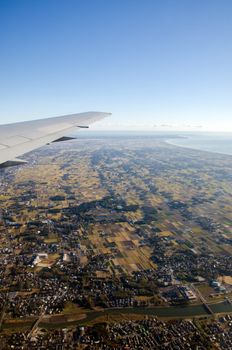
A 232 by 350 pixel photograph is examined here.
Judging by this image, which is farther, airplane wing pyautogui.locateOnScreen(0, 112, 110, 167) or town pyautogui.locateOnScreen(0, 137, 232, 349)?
town pyautogui.locateOnScreen(0, 137, 232, 349)

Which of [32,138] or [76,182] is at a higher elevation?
[32,138]

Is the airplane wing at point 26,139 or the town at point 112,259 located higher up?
the airplane wing at point 26,139

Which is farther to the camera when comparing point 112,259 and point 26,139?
point 112,259

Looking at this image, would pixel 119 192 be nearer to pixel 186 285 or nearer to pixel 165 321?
pixel 186 285

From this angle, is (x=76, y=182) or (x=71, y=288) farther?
(x=76, y=182)

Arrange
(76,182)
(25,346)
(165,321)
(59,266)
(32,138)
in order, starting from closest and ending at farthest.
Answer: (32,138), (25,346), (165,321), (59,266), (76,182)

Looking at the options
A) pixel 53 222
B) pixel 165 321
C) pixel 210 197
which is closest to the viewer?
pixel 165 321

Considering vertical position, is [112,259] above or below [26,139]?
below

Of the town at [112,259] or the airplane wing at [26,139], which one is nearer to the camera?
the airplane wing at [26,139]

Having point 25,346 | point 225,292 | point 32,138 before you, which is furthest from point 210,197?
point 32,138

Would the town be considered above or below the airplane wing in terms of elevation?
below
